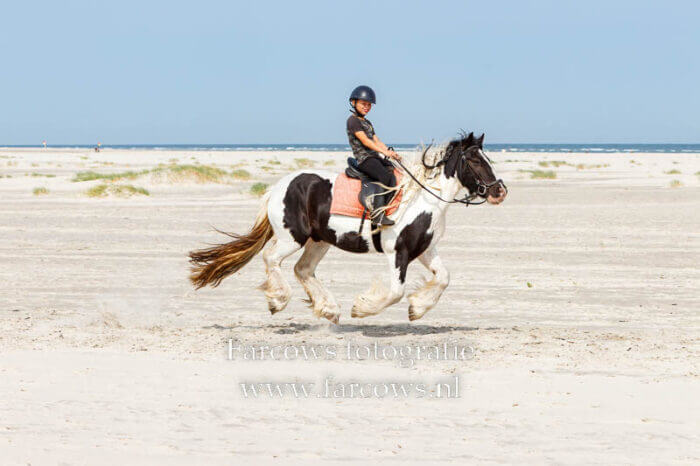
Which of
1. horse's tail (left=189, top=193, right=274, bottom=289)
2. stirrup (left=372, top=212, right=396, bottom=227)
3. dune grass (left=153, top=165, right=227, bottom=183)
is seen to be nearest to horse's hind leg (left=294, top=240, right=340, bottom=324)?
horse's tail (left=189, top=193, right=274, bottom=289)

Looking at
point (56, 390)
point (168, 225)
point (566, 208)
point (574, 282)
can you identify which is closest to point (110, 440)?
point (56, 390)

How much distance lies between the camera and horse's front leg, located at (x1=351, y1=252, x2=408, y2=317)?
926 centimetres

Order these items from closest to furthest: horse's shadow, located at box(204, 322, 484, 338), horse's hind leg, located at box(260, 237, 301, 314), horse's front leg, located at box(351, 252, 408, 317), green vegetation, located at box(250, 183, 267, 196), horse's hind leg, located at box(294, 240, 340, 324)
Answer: horse's front leg, located at box(351, 252, 408, 317), horse's hind leg, located at box(260, 237, 301, 314), horse's hind leg, located at box(294, 240, 340, 324), horse's shadow, located at box(204, 322, 484, 338), green vegetation, located at box(250, 183, 267, 196)

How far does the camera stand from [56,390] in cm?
746

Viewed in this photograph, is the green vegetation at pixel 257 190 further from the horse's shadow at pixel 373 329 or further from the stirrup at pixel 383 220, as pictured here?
the stirrup at pixel 383 220

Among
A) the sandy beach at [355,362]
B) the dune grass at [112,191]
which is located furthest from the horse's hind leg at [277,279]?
the dune grass at [112,191]

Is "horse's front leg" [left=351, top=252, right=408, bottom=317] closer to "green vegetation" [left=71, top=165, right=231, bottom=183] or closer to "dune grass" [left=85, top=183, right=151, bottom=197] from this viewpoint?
"dune grass" [left=85, top=183, right=151, bottom=197]

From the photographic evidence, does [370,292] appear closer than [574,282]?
Yes

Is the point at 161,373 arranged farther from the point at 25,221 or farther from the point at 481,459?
the point at 25,221

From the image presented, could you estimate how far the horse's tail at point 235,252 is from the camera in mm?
10211

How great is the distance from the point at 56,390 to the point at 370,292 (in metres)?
3.45

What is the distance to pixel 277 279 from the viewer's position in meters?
9.74
